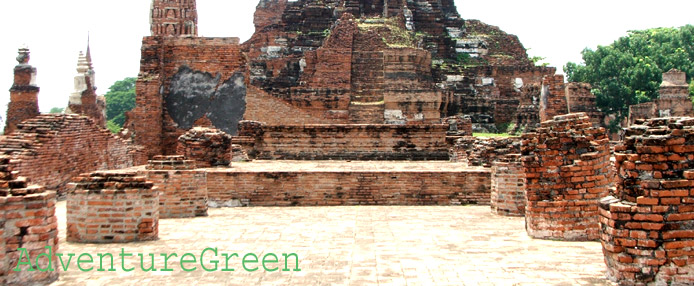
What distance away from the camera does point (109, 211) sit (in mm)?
6609

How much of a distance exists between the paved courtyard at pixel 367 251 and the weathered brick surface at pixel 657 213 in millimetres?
251

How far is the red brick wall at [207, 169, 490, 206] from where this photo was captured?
1055 cm

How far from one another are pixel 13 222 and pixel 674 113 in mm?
28518

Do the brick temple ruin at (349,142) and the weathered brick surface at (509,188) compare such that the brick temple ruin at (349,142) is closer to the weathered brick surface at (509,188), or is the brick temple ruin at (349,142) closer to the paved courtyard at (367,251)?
the weathered brick surface at (509,188)

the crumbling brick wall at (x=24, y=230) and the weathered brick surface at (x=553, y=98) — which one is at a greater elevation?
the weathered brick surface at (x=553, y=98)

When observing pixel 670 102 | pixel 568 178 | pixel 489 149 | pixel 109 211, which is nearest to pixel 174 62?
pixel 489 149

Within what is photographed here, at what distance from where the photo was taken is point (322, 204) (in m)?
10.6

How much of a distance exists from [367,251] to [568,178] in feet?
5.99

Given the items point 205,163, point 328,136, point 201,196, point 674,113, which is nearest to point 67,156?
point 205,163

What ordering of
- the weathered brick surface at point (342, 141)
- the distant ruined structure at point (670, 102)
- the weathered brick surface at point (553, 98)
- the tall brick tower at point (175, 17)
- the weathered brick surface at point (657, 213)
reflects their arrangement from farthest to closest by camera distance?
the distant ruined structure at point (670, 102)
the tall brick tower at point (175, 17)
the weathered brick surface at point (553, 98)
the weathered brick surface at point (342, 141)
the weathered brick surface at point (657, 213)

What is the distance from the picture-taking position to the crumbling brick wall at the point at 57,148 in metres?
10.2

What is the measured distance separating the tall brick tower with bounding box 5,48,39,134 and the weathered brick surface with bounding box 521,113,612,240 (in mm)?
18858

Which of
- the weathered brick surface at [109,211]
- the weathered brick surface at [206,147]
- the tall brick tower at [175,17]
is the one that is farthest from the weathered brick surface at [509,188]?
the tall brick tower at [175,17]

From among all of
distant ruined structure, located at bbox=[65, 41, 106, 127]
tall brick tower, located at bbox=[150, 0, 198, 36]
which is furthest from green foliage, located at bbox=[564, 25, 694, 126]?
distant ruined structure, located at bbox=[65, 41, 106, 127]
